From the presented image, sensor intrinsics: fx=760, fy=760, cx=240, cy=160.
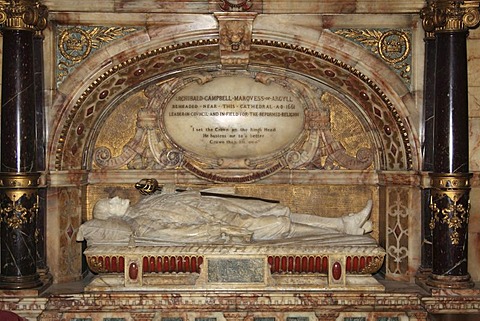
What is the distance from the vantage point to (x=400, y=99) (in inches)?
294

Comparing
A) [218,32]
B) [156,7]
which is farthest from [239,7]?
[156,7]

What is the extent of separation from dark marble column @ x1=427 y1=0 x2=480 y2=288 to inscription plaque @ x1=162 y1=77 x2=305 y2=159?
1.73 meters

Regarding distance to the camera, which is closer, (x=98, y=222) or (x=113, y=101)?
(x=98, y=222)

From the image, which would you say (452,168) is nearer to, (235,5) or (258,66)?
(258,66)

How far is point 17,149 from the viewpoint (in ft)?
22.7

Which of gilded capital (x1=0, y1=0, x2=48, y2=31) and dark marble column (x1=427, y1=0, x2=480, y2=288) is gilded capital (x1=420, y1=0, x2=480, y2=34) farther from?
gilded capital (x1=0, y1=0, x2=48, y2=31)

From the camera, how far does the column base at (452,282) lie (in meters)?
7.03

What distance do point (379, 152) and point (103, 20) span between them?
10.4 ft

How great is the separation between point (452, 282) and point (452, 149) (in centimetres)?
123

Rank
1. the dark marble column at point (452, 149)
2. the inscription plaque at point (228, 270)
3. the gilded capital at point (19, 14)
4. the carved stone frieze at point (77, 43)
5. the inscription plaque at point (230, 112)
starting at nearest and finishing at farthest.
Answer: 1. the gilded capital at point (19, 14)
2. the dark marble column at point (452, 149)
3. the inscription plaque at point (228, 270)
4. the carved stone frieze at point (77, 43)
5. the inscription plaque at point (230, 112)

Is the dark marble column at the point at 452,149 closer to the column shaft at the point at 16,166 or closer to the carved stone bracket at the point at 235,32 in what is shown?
the carved stone bracket at the point at 235,32

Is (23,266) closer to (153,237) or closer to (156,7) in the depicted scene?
(153,237)

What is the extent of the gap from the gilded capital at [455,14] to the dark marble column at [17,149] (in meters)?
3.69

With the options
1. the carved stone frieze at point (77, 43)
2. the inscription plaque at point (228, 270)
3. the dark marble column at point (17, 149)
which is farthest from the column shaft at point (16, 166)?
the inscription plaque at point (228, 270)
